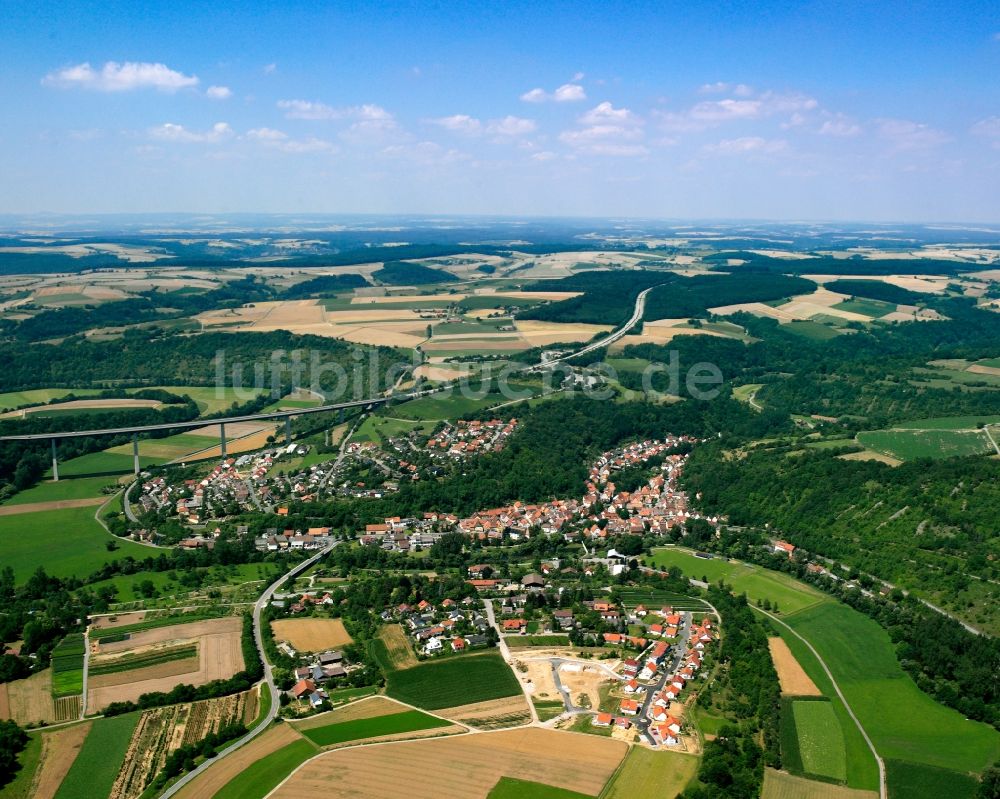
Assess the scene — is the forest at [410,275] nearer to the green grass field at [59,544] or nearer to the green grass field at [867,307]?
the green grass field at [867,307]

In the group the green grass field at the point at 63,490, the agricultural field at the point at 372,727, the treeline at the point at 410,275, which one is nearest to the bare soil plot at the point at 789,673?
the agricultural field at the point at 372,727

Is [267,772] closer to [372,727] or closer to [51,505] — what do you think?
[372,727]

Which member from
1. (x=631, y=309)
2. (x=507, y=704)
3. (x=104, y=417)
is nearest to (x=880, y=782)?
(x=507, y=704)

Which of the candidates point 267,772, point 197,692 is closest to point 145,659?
point 197,692

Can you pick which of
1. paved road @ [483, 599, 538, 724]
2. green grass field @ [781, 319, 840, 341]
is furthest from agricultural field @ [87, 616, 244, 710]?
green grass field @ [781, 319, 840, 341]

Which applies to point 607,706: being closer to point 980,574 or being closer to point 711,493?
point 980,574

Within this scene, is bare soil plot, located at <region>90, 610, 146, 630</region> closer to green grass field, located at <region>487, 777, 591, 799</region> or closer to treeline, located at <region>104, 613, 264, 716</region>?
treeline, located at <region>104, 613, 264, 716</region>
